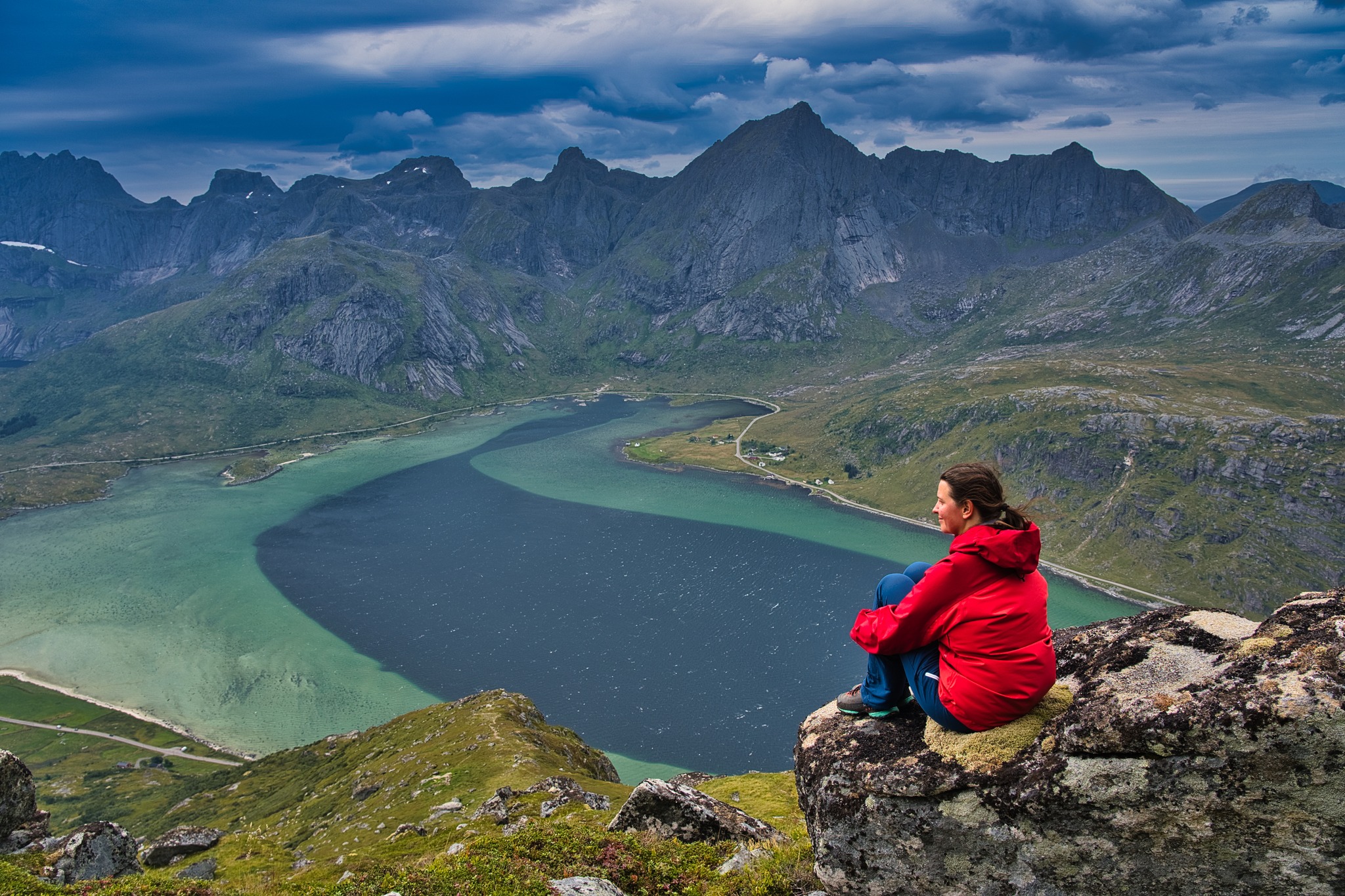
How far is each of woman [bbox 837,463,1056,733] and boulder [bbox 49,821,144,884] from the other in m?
30.0

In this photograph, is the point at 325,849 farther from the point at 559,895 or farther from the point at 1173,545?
the point at 1173,545

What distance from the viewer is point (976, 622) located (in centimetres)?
1122

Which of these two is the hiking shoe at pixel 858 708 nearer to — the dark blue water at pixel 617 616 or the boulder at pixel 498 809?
the boulder at pixel 498 809

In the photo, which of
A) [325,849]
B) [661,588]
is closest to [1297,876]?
[325,849]

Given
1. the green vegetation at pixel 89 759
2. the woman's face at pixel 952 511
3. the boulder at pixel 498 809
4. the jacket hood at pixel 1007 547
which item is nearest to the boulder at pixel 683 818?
the woman's face at pixel 952 511

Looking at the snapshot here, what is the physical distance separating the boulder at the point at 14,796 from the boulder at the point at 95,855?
2641mm

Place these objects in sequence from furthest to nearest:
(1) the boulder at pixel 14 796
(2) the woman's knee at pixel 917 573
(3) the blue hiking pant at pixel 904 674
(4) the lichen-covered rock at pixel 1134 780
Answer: (1) the boulder at pixel 14 796
(2) the woman's knee at pixel 917 573
(3) the blue hiking pant at pixel 904 674
(4) the lichen-covered rock at pixel 1134 780

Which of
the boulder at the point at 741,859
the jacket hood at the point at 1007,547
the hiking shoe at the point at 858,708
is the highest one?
the jacket hood at the point at 1007,547

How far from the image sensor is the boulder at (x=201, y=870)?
35188mm

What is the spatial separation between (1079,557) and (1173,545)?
22.7 m

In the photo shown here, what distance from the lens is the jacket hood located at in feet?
36.7

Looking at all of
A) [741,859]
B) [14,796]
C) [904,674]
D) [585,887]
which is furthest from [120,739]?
[904,674]

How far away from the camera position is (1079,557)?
185m

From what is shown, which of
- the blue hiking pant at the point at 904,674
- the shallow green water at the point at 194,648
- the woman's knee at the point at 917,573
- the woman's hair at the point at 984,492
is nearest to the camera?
the woman's hair at the point at 984,492
